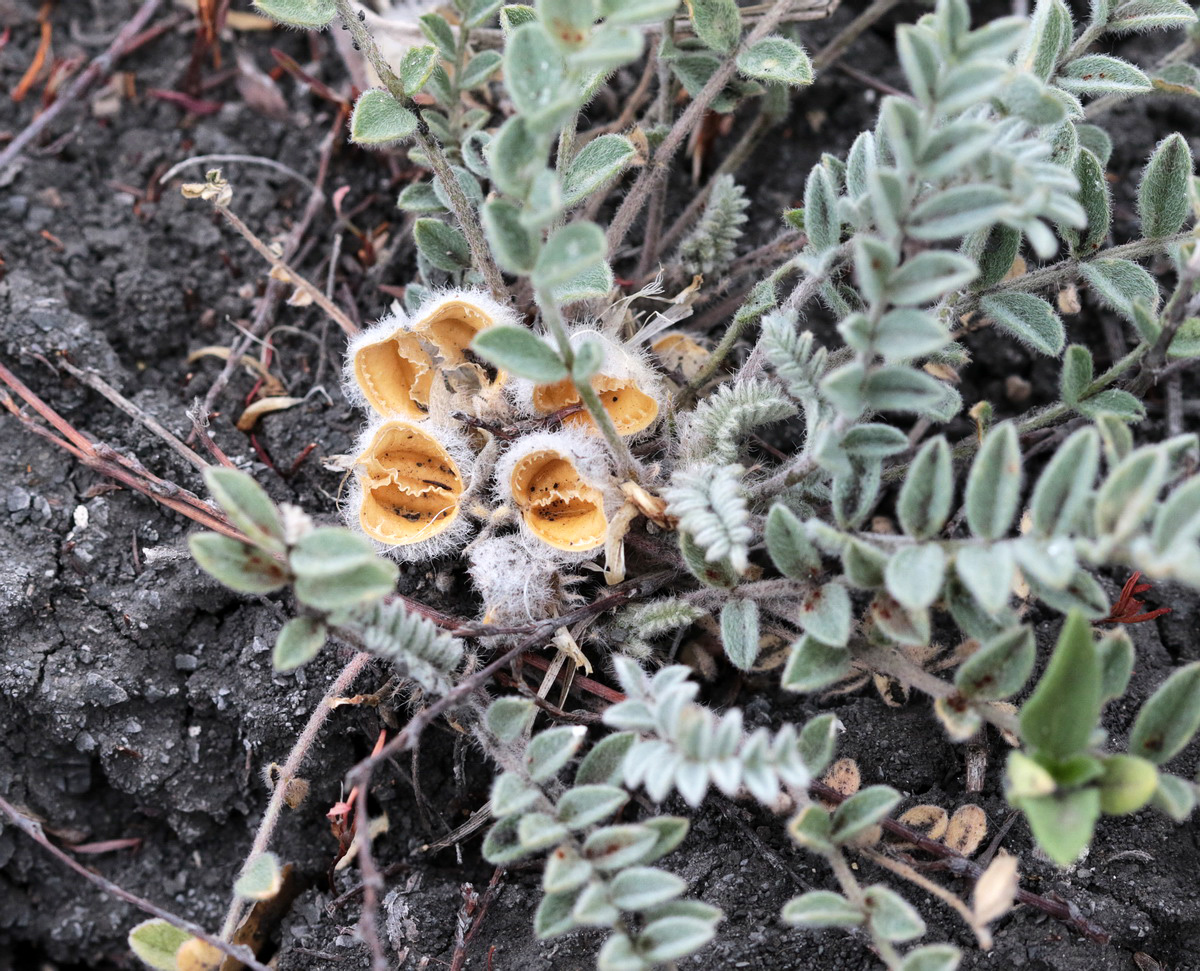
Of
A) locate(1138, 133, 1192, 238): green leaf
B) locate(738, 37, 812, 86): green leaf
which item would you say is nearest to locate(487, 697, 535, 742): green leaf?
locate(738, 37, 812, 86): green leaf

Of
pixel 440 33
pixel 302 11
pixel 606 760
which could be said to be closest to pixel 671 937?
pixel 606 760

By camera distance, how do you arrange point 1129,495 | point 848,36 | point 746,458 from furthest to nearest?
1. point 848,36
2. point 746,458
3. point 1129,495

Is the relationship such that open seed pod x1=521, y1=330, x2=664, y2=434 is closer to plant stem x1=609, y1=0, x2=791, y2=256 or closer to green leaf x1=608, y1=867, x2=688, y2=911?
plant stem x1=609, y1=0, x2=791, y2=256

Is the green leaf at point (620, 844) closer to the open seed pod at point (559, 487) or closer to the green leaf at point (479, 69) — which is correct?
the open seed pod at point (559, 487)

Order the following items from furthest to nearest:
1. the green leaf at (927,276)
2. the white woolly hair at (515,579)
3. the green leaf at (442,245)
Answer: the green leaf at (442,245)
the white woolly hair at (515,579)
the green leaf at (927,276)

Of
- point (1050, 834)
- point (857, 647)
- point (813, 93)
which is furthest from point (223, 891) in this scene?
point (813, 93)

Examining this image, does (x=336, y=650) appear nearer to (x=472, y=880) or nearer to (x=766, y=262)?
(x=472, y=880)

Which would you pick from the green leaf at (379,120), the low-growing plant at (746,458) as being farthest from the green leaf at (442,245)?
the green leaf at (379,120)

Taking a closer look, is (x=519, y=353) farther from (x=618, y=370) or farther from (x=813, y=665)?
(x=813, y=665)
